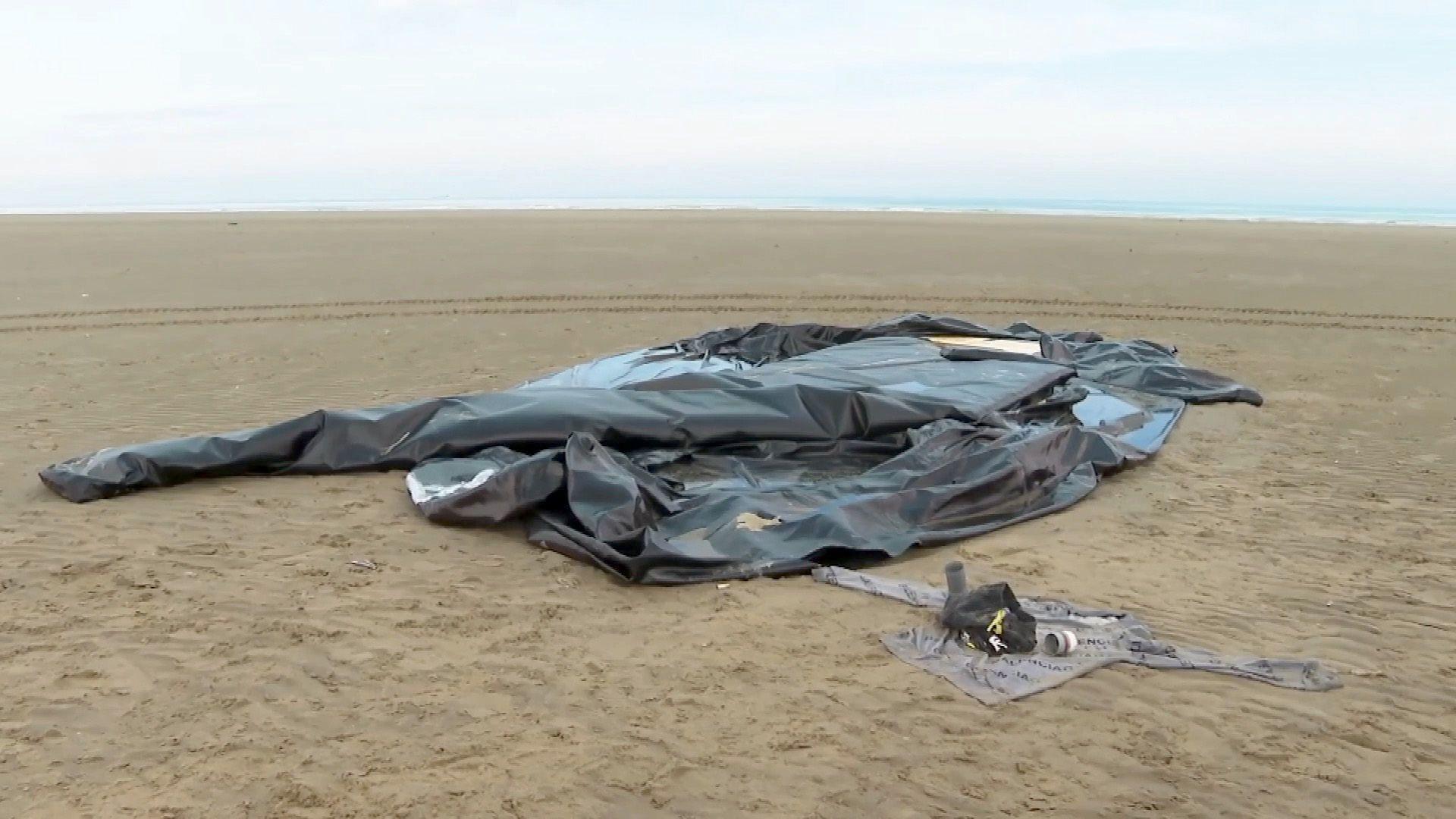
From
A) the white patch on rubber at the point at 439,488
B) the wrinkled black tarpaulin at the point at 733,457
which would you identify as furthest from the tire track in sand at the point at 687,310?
the white patch on rubber at the point at 439,488

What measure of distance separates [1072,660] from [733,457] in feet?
7.70

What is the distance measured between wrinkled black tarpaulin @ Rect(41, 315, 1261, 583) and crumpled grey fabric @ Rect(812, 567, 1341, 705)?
775 mm

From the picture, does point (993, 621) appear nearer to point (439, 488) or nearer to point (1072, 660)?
point (1072, 660)

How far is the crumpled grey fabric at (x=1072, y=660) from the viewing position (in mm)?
3402

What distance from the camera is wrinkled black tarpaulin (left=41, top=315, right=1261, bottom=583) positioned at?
454cm

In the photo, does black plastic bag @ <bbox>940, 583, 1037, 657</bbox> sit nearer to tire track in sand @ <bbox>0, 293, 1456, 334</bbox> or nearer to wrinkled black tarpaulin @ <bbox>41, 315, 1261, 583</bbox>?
wrinkled black tarpaulin @ <bbox>41, 315, 1261, 583</bbox>

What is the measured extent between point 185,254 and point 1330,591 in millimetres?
18182

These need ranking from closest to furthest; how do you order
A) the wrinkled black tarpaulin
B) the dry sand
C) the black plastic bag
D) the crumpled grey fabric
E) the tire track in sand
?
the dry sand → the crumpled grey fabric → the black plastic bag → the wrinkled black tarpaulin → the tire track in sand

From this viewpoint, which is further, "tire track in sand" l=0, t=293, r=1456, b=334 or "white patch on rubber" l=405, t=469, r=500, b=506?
"tire track in sand" l=0, t=293, r=1456, b=334

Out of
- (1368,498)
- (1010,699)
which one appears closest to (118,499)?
(1010,699)

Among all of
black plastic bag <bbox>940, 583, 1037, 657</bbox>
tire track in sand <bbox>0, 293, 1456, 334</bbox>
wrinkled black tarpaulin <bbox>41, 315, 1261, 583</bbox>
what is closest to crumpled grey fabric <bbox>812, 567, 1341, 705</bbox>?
black plastic bag <bbox>940, 583, 1037, 657</bbox>

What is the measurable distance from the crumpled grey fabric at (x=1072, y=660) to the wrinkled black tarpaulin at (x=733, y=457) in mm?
775

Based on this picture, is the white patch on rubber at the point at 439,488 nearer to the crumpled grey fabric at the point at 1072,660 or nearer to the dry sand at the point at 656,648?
the dry sand at the point at 656,648

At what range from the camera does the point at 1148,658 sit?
354 cm
